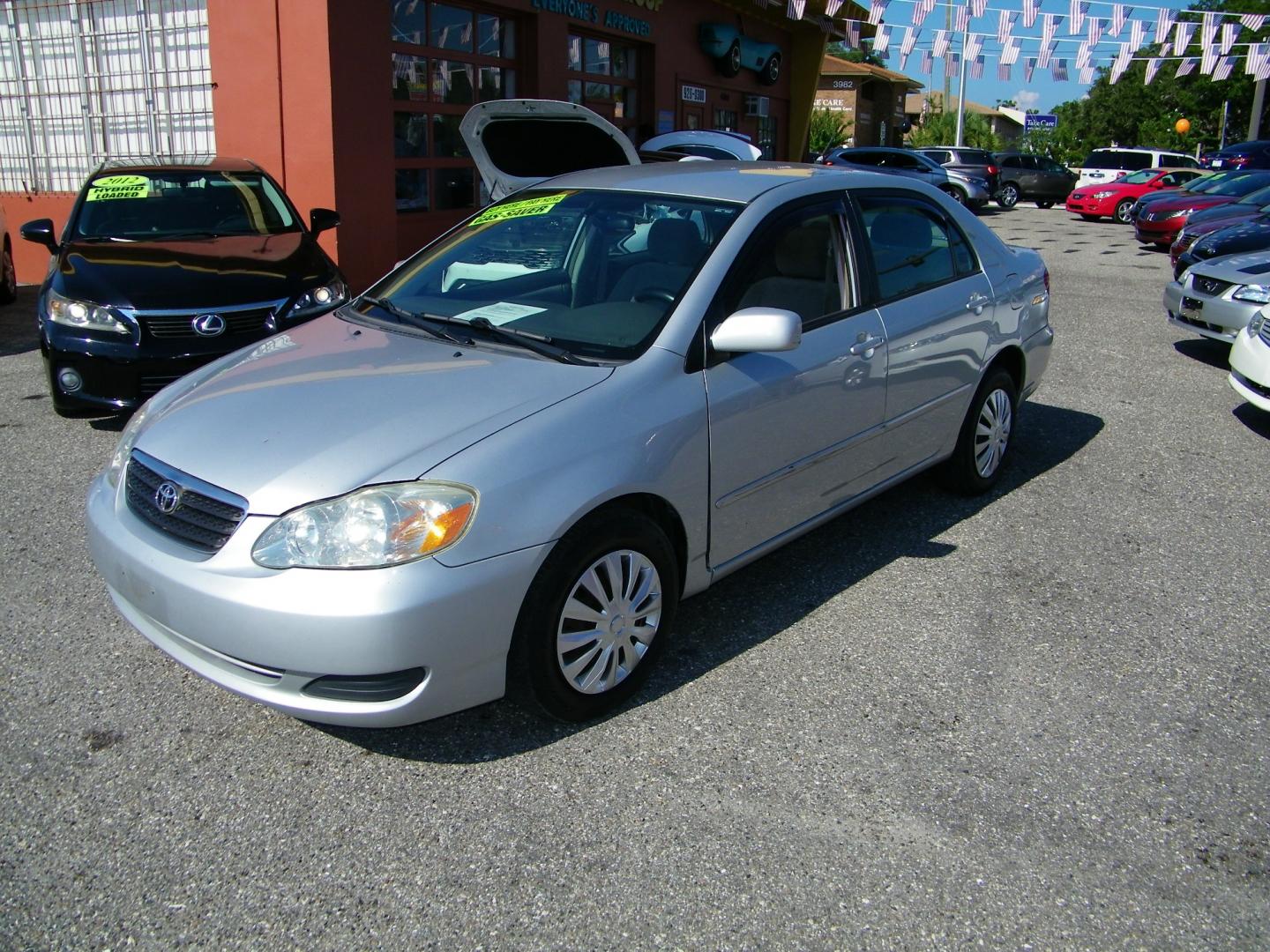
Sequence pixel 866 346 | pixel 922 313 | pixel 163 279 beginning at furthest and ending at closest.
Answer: pixel 163 279
pixel 922 313
pixel 866 346

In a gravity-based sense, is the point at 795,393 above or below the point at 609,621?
above

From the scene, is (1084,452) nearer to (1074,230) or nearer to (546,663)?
(546,663)

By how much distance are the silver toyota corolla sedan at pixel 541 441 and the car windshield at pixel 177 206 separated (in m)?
3.55

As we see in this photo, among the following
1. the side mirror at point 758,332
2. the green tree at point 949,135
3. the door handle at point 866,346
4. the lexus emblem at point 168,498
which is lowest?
the lexus emblem at point 168,498

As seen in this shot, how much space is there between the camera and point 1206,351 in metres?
9.25

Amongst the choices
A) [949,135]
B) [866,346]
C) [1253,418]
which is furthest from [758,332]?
[949,135]

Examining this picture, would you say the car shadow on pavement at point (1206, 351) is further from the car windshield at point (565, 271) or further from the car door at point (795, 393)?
the car windshield at point (565, 271)

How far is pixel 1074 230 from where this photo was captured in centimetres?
2225

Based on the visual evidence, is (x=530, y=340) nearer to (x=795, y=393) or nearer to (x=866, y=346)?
(x=795, y=393)

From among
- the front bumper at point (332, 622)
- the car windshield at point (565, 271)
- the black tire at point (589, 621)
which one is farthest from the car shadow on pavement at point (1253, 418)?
the front bumper at point (332, 622)

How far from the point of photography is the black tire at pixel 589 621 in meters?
2.99

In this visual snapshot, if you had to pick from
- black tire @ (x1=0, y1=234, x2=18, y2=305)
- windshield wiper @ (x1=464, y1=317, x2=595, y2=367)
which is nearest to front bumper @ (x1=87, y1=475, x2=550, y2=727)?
windshield wiper @ (x1=464, y1=317, x2=595, y2=367)

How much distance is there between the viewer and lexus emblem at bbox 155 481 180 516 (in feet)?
9.88

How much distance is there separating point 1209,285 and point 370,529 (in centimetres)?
811
